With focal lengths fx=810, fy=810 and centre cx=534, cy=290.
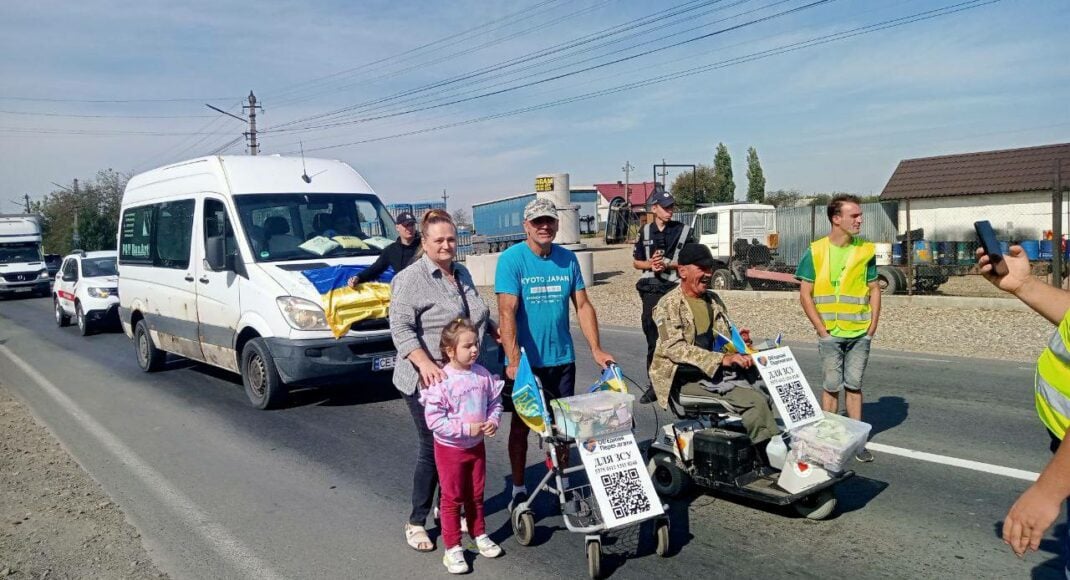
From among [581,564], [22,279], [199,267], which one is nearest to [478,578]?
[581,564]

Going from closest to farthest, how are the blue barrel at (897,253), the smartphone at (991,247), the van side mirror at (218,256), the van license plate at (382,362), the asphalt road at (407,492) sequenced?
the smartphone at (991,247) < the asphalt road at (407,492) < the van license plate at (382,362) < the van side mirror at (218,256) < the blue barrel at (897,253)

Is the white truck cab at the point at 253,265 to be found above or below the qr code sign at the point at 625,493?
above

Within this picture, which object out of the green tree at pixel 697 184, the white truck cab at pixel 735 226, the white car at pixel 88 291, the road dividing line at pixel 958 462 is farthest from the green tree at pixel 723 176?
the road dividing line at pixel 958 462

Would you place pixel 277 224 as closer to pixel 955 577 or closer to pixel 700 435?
pixel 700 435

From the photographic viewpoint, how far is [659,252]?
775 centimetres

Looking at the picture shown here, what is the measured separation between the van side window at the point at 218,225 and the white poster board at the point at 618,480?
5.67 m

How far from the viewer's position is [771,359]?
5.32 meters

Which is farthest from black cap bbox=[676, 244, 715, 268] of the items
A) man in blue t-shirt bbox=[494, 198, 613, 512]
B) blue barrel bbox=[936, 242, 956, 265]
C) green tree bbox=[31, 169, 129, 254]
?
green tree bbox=[31, 169, 129, 254]

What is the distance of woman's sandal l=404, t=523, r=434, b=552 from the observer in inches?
184

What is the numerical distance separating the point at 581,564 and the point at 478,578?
572 millimetres

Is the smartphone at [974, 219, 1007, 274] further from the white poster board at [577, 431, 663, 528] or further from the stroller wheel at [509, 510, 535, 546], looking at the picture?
the stroller wheel at [509, 510, 535, 546]

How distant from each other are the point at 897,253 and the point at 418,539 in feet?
57.7

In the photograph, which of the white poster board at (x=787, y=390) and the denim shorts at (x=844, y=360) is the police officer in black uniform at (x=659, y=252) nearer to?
the denim shorts at (x=844, y=360)

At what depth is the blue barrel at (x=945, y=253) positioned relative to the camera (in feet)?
61.1
